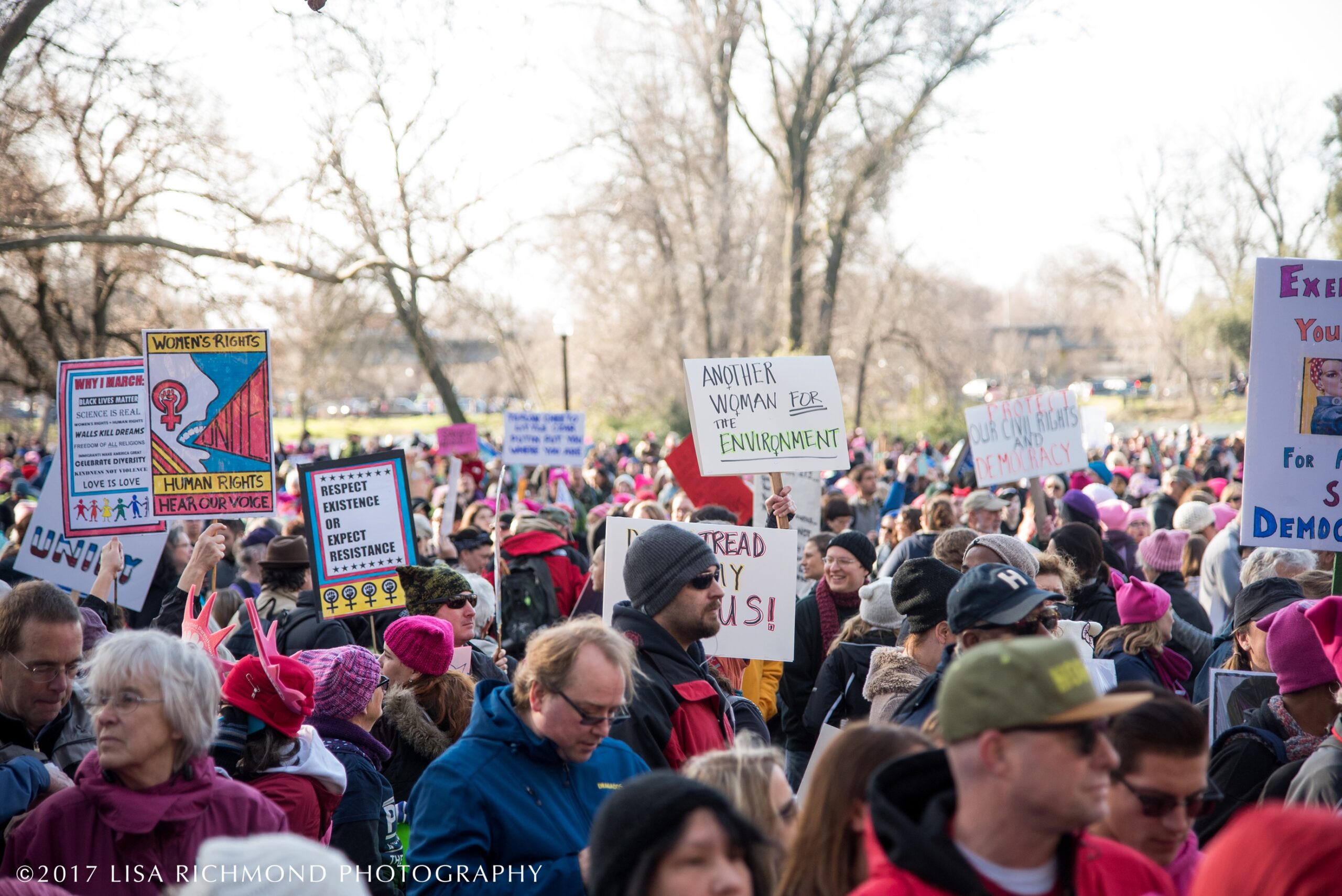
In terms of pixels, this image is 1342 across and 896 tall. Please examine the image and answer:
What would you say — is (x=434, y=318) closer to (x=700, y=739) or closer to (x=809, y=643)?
(x=809, y=643)

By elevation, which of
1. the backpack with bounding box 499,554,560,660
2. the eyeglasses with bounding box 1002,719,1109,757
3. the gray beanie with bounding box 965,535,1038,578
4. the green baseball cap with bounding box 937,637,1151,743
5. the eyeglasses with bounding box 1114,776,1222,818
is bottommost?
the backpack with bounding box 499,554,560,660

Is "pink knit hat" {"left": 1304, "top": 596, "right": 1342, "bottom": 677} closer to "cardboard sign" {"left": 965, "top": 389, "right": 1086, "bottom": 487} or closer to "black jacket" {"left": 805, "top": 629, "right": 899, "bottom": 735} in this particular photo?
"black jacket" {"left": 805, "top": 629, "right": 899, "bottom": 735}

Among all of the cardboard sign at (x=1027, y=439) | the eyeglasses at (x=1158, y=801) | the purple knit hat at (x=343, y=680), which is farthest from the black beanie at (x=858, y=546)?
the cardboard sign at (x=1027, y=439)

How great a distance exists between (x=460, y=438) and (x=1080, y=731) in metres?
16.6

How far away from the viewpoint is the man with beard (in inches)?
153

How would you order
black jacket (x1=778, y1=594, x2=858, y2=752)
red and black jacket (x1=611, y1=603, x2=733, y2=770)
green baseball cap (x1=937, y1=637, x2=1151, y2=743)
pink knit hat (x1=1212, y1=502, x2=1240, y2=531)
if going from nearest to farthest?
green baseball cap (x1=937, y1=637, x2=1151, y2=743)
red and black jacket (x1=611, y1=603, x2=733, y2=770)
black jacket (x1=778, y1=594, x2=858, y2=752)
pink knit hat (x1=1212, y1=502, x2=1240, y2=531)

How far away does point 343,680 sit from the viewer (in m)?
4.09

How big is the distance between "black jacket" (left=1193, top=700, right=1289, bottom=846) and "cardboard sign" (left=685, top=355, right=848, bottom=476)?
11.9 feet

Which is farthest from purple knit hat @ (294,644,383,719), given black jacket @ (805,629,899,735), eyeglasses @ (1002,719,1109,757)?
eyeglasses @ (1002,719,1109,757)

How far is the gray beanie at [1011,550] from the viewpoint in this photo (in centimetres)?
504

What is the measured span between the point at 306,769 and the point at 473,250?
11.1 m

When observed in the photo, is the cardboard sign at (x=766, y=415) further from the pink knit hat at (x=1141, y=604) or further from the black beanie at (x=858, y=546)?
the pink knit hat at (x=1141, y=604)

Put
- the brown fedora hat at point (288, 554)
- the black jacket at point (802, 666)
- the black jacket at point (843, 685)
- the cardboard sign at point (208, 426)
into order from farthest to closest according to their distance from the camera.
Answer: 1. the cardboard sign at point (208, 426)
2. the brown fedora hat at point (288, 554)
3. the black jacket at point (802, 666)
4. the black jacket at point (843, 685)

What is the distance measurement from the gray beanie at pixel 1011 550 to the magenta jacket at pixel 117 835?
3.29 metres
